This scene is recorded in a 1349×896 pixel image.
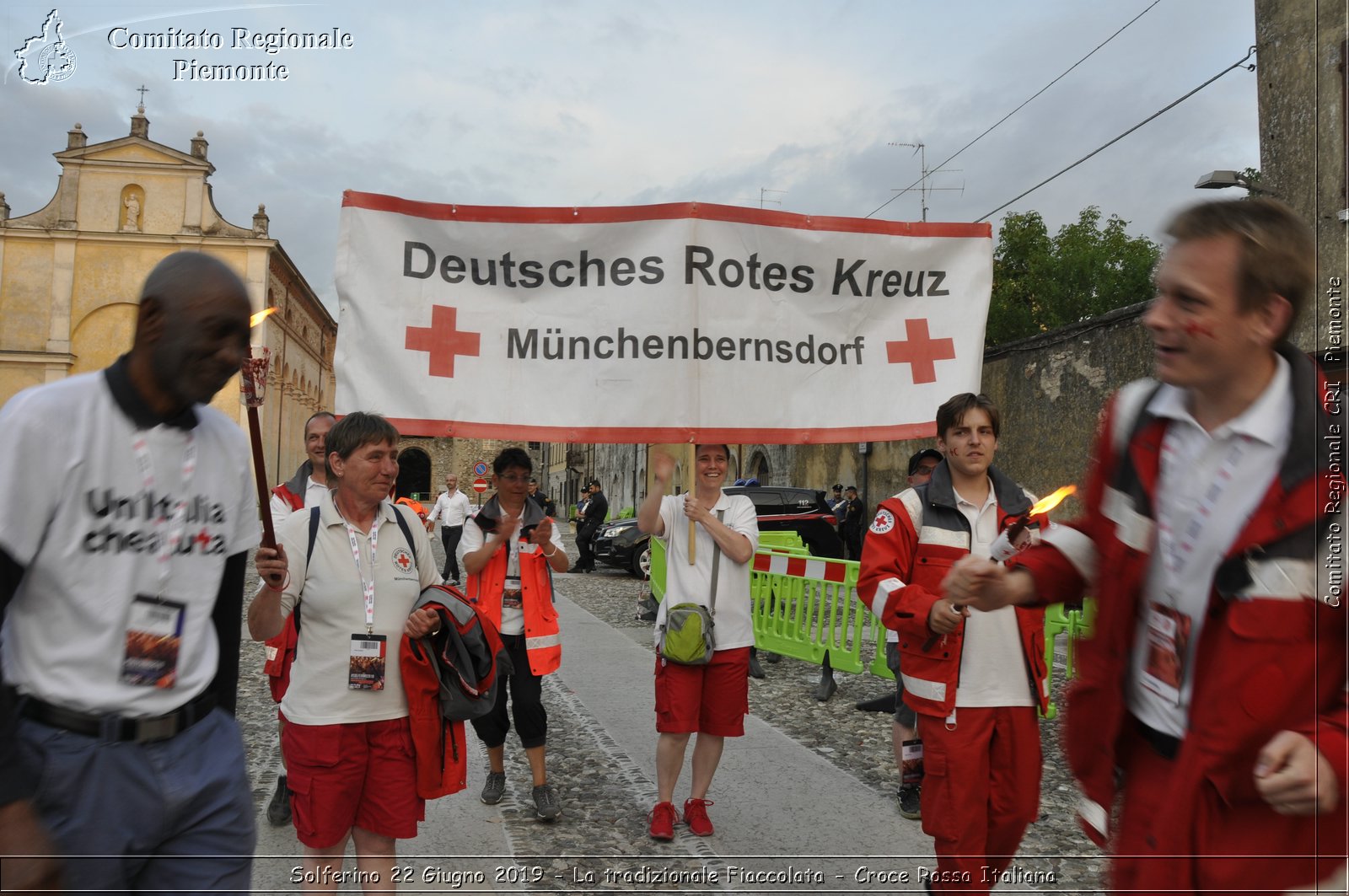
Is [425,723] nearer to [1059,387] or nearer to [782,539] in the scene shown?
[782,539]

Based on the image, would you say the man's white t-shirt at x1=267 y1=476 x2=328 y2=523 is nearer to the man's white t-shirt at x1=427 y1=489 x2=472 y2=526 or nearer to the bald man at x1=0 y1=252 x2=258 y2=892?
the bald man at x1=0 y1=252 x2=258 y2=892

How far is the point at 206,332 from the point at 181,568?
486 millimetres

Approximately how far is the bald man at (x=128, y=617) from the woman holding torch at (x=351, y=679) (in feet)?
3.69

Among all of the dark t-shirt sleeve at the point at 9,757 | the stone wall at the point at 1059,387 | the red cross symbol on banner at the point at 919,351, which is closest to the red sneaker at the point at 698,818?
the red cross symbol on banner at the point at 919,351

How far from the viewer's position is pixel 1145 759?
1.82 meters

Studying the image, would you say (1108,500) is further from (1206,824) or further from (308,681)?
(308,681)

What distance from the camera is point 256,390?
2.16 meters

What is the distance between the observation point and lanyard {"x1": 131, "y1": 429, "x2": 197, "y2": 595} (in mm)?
1901

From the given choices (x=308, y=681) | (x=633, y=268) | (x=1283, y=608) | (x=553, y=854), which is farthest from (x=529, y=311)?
(x=1283, y=608)

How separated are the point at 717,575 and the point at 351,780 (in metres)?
2.06

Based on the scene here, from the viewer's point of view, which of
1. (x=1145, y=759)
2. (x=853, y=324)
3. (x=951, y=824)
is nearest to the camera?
(x=1145, y=759)

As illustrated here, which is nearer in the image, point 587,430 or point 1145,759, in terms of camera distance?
point 1145,759

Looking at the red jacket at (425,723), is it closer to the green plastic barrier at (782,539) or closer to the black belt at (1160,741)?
the black belt at (1160,741)

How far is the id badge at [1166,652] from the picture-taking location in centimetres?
173
